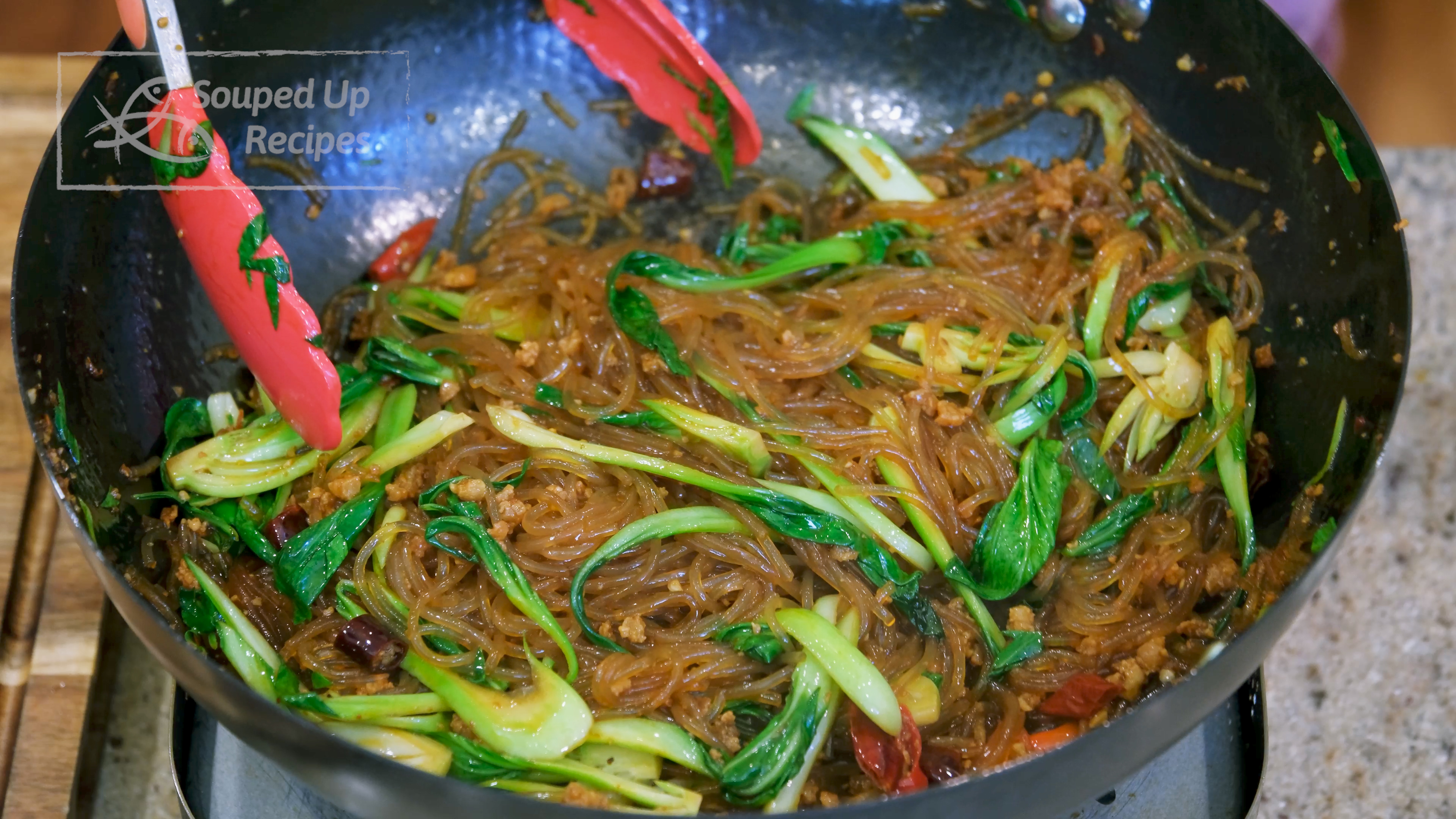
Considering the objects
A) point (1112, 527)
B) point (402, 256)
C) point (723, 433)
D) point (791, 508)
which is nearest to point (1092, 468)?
point (1112, 527)

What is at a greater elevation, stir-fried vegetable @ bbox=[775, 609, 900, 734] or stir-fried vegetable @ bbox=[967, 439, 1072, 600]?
stir-fried vegetable @ bbox=[967, 439, 1072, 600]

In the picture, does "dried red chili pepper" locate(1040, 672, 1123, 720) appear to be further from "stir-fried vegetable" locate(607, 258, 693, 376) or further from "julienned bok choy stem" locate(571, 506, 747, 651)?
"stir-fried vegetable" locate(607, 258, 693, 376)

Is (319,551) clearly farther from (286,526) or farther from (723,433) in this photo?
(723,433)

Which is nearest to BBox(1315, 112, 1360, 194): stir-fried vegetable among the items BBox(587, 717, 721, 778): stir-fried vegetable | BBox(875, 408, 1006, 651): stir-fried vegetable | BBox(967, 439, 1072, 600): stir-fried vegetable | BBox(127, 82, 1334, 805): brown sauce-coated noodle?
BBox(127, 82, 1334, 805): brown sauce-coated noodle

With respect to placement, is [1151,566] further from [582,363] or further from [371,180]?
[371,180]

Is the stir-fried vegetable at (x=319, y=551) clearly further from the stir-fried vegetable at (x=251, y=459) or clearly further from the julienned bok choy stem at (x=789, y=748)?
the julienned bok choy stem at (x=789, y=748)

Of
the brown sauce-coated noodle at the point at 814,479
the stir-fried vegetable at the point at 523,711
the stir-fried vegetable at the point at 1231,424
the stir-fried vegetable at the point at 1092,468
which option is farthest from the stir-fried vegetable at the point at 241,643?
the stir-fried vegetable at the point at 1231,424

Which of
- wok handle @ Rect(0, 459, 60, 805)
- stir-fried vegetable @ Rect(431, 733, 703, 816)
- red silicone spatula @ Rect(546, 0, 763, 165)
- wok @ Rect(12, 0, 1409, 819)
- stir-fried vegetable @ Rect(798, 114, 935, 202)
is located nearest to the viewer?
wok @ Rect(12, 0, 1409, 819)
